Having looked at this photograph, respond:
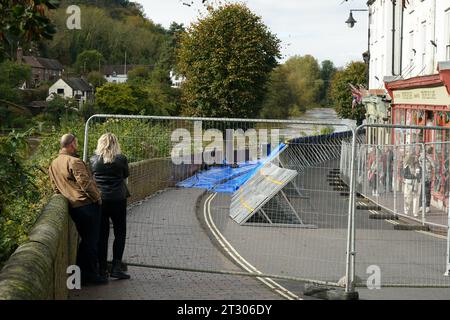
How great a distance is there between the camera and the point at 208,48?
173 ft

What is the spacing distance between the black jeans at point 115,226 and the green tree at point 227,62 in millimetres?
41395

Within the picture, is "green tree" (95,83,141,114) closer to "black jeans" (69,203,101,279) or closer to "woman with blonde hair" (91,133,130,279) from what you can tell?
"woman with blonde hair" (91,133,130,279)

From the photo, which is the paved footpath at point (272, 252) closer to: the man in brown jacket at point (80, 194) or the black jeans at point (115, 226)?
the black jeans at point (115, 226)

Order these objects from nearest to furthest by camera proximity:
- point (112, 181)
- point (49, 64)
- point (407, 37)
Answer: point (112, 181) < point (407, 37) < point (49, 64)

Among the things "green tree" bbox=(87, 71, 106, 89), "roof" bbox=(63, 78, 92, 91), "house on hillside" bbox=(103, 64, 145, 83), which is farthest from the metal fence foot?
"house on hillside" bbox=(103, 64, 145, 83)

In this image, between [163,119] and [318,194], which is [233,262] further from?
[163,119]

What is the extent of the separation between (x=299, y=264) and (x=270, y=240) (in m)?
0.82

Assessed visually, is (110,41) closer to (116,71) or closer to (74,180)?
(116,71)

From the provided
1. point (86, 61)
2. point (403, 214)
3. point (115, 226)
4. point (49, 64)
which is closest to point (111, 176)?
point (115, 226)

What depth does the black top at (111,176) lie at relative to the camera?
9836 millimetres

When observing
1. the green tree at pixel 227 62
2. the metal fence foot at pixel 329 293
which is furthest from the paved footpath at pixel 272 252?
the green tree at pixel 227 62

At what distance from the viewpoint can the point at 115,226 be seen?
396 inches

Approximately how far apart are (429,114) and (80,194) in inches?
794

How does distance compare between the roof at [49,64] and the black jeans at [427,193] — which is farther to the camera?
the roof at [49,64]
